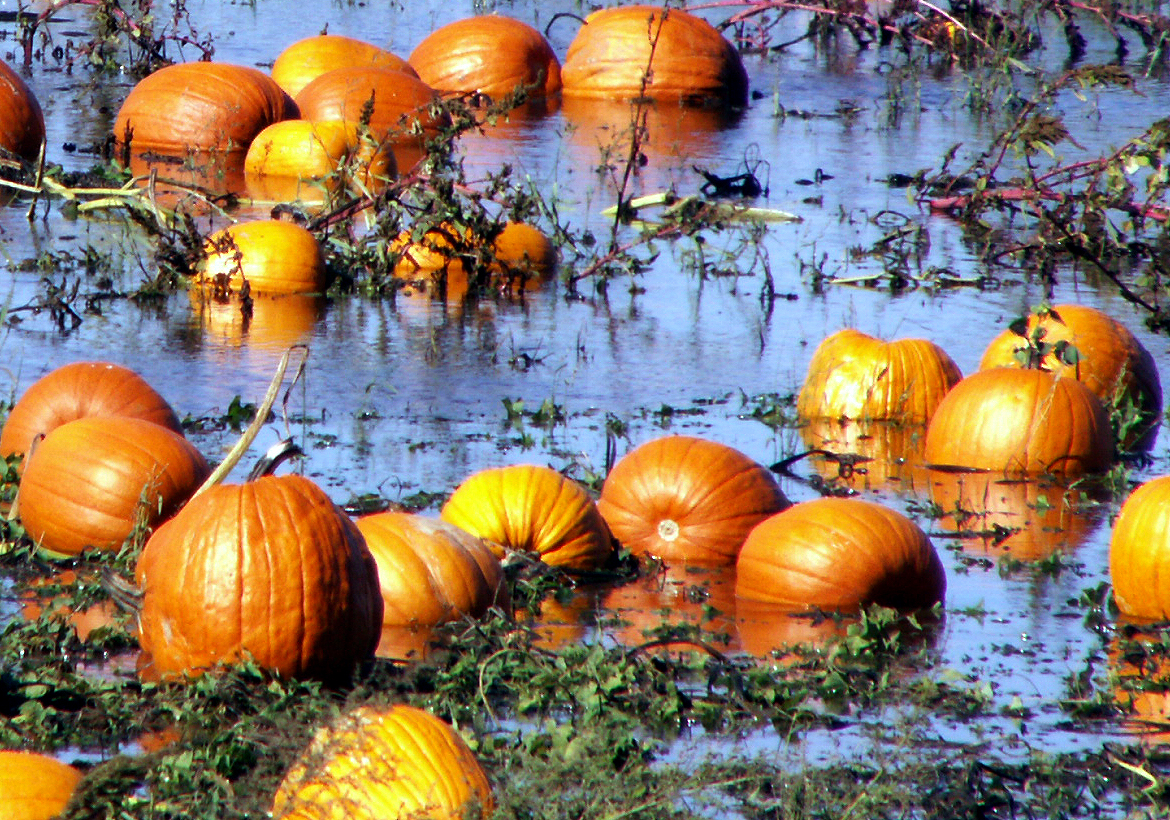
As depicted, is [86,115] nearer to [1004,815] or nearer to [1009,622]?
[1009,622]

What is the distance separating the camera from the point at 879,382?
7.54m

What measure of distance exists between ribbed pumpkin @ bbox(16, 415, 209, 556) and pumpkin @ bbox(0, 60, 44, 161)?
6.50m

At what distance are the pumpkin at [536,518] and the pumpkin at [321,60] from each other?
9.44 meters

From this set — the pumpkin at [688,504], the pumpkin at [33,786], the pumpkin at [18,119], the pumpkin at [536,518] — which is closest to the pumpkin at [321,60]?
the pumpkin at [18,119]

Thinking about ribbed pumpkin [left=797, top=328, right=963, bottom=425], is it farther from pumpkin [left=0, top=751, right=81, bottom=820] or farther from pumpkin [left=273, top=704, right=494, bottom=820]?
pumpkin [left=0, top=751, right=81, bottom=820]

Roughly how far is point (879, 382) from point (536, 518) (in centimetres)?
246

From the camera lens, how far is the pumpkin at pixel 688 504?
584 centimetres

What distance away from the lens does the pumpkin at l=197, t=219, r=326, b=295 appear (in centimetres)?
916

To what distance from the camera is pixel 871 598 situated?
17.5 ft

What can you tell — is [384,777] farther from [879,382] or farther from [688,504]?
[879,382]

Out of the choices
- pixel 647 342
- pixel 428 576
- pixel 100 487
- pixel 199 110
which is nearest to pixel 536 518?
pixel 428 576

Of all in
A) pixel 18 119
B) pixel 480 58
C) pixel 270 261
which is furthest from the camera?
pixel 480 58

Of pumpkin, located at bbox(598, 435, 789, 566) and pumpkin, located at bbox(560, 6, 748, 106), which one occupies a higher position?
pumpkin, located at bbox(560, 6, 748, 106)

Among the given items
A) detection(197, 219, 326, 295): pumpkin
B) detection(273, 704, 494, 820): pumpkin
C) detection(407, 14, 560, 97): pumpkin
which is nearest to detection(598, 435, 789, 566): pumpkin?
detection(273, 704, 494, 820): pumpkin
